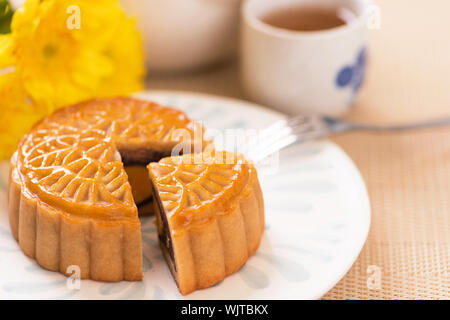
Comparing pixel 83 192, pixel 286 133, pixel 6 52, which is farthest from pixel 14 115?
pixel 286 133

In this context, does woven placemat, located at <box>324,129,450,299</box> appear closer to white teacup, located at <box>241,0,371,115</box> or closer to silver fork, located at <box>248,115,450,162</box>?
silver fork, located at <box>248,115,450,162</box>

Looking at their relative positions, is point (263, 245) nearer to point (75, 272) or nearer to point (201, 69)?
point (75, 272)

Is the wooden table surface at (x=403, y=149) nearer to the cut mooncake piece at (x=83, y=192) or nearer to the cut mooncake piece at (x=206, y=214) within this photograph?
the cut mooncake piece at (x=206, y=214)

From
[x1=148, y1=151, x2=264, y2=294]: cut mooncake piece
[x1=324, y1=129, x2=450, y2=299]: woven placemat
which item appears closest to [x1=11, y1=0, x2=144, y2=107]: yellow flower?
[x1=148, y1=151, x2=264, y2=294]: cut mooncake piece

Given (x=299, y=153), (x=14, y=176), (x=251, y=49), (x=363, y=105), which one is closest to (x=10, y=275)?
(x=14, y=176)

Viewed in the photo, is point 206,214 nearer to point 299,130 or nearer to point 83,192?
point 83,192

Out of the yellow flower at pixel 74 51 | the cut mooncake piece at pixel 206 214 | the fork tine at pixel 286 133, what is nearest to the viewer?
the cut mooncake piece at pixel 206 214

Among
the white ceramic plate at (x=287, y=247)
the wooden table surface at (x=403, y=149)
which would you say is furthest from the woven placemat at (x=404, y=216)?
the white ceramic plate at (x=287, y=247)
